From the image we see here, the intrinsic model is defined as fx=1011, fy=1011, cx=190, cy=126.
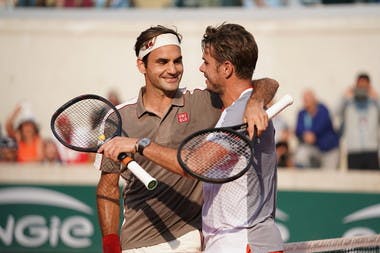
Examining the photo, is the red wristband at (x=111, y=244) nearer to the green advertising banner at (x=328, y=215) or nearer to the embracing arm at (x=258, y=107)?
the embracing arm at (x=258, y=107)

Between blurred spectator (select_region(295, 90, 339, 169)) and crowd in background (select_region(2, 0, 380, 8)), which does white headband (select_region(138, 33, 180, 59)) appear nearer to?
blurred spectator (select_region(295, 90, 339, 169))

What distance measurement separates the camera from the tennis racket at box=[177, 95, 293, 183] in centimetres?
627

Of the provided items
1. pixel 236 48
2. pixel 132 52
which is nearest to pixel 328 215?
pixel 132 52

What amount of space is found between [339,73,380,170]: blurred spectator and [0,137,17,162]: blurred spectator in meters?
5.02

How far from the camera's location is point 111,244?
7230mm

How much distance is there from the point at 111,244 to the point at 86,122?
2.97 ft

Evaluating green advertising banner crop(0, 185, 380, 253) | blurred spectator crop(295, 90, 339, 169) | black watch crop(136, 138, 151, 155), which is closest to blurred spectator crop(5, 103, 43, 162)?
green advertising banner crop(0, 185, 380, 253)

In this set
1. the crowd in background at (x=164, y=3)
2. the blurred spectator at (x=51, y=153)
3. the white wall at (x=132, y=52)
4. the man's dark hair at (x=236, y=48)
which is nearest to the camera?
the man's dark hair at (x=236, y=48)

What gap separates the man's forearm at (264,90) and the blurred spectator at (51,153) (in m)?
8.60

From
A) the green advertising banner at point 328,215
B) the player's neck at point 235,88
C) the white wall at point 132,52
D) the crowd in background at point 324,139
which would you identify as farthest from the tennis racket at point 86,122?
the white wall at point 132,52

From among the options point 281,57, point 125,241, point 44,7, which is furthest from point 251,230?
point 44,7

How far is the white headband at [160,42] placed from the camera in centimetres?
739

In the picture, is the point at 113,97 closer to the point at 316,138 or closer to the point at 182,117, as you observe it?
the point at 316,138

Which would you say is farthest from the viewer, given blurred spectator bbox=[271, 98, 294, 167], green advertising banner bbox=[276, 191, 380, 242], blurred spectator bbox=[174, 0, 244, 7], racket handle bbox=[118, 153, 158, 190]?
blurred spectator bbox=[174, 0, 244, 7]
